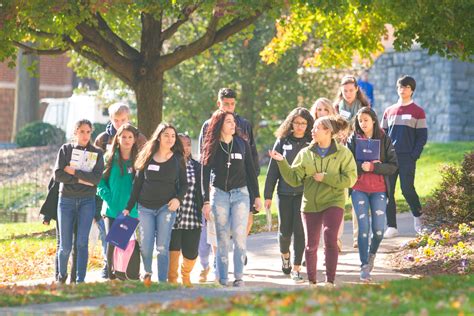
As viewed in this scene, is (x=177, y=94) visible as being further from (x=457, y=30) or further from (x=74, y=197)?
(x=74, y=197)

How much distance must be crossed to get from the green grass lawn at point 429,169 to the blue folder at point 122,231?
6619 mm

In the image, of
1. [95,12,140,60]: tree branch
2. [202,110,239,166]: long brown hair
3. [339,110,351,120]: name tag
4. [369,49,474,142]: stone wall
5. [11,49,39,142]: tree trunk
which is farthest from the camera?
[11,49,39,142]: tree trunk

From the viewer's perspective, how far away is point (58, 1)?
1728cm

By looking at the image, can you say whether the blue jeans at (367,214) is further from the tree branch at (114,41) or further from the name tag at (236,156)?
the tree branch at (114,41)

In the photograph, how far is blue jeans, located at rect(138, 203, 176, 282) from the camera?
1227cm

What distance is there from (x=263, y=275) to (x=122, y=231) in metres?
1.88

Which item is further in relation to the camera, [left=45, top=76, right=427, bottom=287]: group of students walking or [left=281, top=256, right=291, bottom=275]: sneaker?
[left=281, top=256, right=291, bottom=275]: sneaker

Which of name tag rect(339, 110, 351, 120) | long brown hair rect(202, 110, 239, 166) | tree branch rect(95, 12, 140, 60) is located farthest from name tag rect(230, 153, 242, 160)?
tree branch rect(95, 12, 140, 60)

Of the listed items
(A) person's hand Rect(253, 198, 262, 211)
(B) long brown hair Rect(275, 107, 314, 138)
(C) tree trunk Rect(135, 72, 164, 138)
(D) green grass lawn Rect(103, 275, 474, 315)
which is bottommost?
(D) green grass lawn Rect(103, 275, 474, 315)

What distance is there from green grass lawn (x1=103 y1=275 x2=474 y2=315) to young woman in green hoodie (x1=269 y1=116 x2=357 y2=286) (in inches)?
73.5

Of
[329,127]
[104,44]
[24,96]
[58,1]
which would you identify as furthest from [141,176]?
[24,96]

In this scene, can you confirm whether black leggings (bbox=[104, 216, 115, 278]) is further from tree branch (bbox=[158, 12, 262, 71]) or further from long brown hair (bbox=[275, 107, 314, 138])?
tree branch (bbox=[158, 12, 262, 71])

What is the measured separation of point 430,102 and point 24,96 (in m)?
16.0

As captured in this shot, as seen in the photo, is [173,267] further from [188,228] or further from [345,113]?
[345,113]
